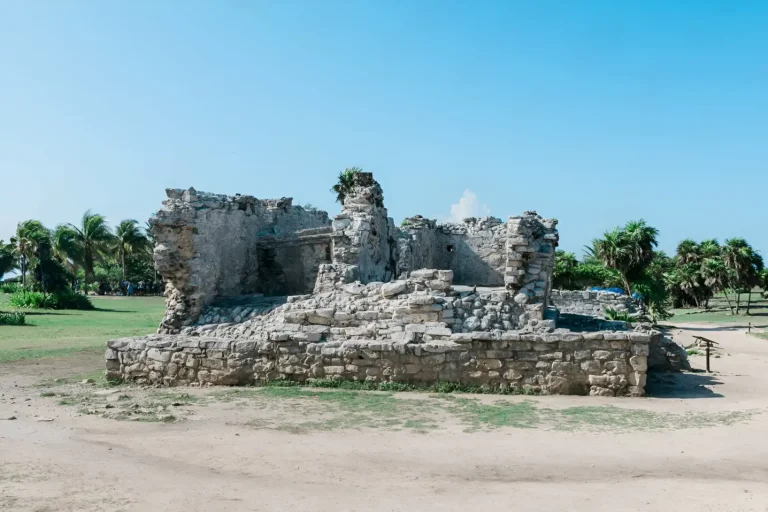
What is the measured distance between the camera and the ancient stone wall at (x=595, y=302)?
24625mm

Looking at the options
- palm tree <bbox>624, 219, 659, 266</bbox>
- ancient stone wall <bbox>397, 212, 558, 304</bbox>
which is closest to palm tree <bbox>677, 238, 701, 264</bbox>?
palm tree <bbox>624, 219, 659, 266</bbox>

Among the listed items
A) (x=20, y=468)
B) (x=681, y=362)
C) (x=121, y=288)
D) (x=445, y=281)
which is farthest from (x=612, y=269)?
(x=121, y=288)

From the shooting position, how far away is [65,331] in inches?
837

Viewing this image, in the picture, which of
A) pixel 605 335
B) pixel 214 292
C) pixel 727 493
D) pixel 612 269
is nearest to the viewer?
pixel 727 493

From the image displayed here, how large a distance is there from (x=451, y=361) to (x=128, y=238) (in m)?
48.3

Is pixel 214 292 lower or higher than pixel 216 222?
lower

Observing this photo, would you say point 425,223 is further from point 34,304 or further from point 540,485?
point 34,304

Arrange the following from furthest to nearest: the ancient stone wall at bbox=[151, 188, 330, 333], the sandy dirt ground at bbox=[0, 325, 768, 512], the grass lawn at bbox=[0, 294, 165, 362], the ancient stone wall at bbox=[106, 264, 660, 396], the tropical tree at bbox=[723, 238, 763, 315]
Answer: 1. the tropical tree at bbox=[723, 238, 763, 315]
2. the grass lawn at bbox=[0, 294, 165, 362]
3. the ancient stone wall at bbox=[151, 188, 330, 333]
4. the ancient stone wall at bbox=[106, 264, 660, 396]
5. the sandy dirt ground at bbox=[0, 325, 768, 512]

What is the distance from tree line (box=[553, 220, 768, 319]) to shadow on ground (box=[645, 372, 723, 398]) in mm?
16736

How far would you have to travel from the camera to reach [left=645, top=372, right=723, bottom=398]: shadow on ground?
10484mm

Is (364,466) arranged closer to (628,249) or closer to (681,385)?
(681,385)

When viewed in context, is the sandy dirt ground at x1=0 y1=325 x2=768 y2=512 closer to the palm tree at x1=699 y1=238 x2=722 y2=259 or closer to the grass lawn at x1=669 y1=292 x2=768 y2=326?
the grass lawn at x1=669 y1=292 x2=768 y2=326

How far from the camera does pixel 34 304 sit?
31734 millimetres

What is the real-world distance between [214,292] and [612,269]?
86.8ft
